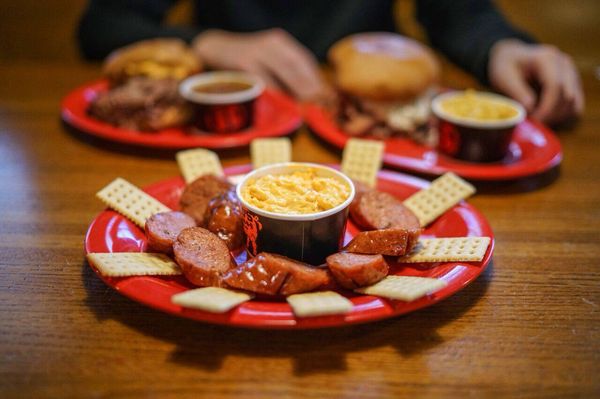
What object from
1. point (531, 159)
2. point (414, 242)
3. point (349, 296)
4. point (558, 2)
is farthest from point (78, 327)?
point (558, 2)

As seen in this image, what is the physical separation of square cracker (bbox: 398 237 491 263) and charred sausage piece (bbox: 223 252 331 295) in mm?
326

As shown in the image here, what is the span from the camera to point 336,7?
12.4 feet

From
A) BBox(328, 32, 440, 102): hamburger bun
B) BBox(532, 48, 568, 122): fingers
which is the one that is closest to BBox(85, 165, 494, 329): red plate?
BBox(328, 32, 440, 102): hamburger bun

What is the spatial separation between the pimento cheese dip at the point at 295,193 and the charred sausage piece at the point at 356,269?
0.58 ft

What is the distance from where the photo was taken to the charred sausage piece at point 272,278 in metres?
1.24

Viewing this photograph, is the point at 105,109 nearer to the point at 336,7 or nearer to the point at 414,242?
the point at 414,242

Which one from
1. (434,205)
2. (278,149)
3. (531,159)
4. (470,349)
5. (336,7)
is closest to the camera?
(470,349)

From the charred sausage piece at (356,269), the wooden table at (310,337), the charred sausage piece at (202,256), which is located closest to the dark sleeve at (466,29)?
the wooden table at (310,337)

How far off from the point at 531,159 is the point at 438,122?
414 mm

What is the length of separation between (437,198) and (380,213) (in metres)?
0.25

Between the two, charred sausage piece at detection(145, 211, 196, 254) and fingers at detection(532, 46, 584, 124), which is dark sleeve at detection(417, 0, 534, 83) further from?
charred sausage piece at detection(145, 211, 196, 254)

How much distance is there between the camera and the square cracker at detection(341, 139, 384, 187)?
1.88m

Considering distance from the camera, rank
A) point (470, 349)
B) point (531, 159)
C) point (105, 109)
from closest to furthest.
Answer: point (470, 349), point (531, 159), point (105, 109)

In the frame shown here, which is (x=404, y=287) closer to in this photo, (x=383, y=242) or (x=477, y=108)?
(x=383, y=242)
